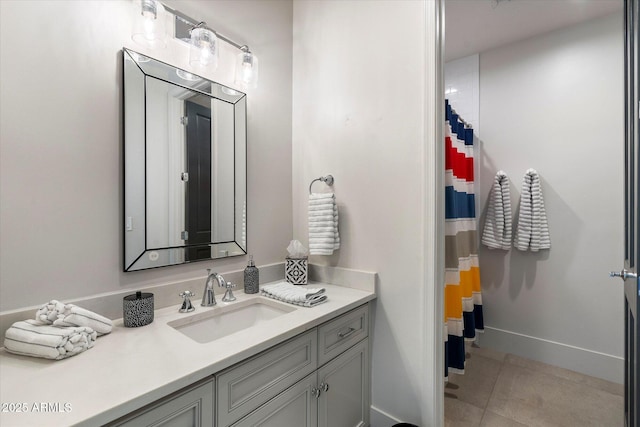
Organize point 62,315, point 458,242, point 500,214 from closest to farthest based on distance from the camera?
point 62,315, point 458,242, point 500,214

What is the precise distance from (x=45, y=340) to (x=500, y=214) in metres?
2.85

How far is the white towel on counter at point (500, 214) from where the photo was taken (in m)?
2.49

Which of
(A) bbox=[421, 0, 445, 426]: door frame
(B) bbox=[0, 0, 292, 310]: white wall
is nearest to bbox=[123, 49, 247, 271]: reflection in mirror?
(B) bbox=[0, 0, 292, 310]: white wall

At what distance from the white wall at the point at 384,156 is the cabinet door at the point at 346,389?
0.27 feet

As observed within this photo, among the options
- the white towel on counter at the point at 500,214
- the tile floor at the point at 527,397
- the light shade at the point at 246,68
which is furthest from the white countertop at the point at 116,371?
the white towel on counter at the point at 500,214

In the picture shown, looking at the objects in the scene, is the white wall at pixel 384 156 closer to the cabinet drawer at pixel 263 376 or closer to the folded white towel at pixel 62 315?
the cabinet drawer at pixel 263 376

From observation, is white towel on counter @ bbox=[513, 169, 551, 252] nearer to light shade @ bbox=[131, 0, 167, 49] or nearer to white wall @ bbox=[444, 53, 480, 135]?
white wall @ bbox=[444, 53, 480, 135]

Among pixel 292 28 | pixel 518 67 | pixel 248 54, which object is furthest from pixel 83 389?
pixel 518 67

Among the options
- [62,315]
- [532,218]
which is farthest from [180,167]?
[532,218]

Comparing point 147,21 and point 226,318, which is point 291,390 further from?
point 147,21

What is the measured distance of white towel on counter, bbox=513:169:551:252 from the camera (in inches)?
92.7

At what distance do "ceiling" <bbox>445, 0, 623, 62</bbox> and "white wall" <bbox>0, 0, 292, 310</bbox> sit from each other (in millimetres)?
1926

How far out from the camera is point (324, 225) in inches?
64.1

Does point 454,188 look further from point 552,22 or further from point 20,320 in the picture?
point 20,320
